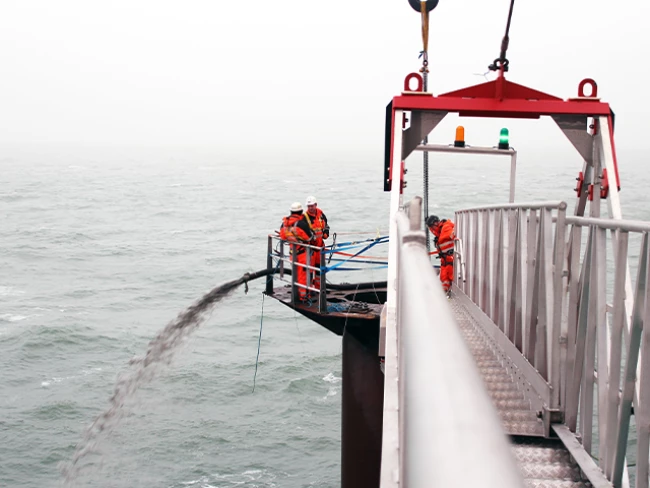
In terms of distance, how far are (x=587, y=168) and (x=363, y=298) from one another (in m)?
7.67

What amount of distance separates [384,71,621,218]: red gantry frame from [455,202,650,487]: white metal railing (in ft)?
7.09

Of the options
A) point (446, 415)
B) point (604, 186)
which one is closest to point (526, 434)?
point (446, 415)

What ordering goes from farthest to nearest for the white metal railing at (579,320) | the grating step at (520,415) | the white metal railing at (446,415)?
the grating step at (520,415) → the white metal railing at (579,320) → the white metal railing at (446,415)

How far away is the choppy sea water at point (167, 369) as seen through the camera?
18.8 m

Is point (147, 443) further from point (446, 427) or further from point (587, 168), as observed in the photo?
point (446, 427)

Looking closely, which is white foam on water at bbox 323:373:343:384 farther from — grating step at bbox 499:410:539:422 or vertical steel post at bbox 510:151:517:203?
grating step at bbox 499:410:539:422

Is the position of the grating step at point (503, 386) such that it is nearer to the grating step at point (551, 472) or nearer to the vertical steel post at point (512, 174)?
the grating step at point (551, 472)

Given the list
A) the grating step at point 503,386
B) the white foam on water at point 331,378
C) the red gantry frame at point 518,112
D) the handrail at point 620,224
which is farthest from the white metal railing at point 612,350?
the white foam on water at point 331,378

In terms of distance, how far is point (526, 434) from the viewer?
4797mm

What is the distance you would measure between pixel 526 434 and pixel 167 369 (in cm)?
2270

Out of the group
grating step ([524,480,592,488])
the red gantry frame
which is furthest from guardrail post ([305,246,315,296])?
grating step ([524,480,592,488])

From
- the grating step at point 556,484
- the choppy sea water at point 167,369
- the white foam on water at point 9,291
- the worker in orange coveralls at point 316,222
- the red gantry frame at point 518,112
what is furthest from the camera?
the white foam on water at point 9,291

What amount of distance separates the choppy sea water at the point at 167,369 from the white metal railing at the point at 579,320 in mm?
12859

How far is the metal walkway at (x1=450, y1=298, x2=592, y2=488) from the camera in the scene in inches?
169
